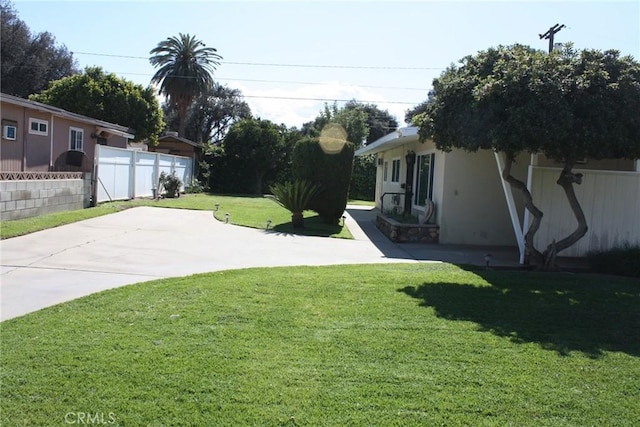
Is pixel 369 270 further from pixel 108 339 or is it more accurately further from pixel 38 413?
pixel 38 413

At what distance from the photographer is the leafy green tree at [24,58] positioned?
1217 inches

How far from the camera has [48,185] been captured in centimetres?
1309

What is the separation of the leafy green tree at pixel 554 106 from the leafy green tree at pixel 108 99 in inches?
951

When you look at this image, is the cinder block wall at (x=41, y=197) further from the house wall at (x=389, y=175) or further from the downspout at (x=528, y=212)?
the downspout at (x=528, y=212)

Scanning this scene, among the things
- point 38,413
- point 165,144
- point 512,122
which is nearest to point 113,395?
point 38,413

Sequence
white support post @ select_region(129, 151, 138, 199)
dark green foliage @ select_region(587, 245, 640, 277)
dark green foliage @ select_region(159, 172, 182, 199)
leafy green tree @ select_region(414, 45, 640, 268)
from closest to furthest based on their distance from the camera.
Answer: leafy green tree @ select_region(414, 45, 640, 268) < dark green foliage @ select_region(587, 245, 640, 277) < white support post @ select_region(129, 151, 138, 199) < dark green foliage @ select_region(159, 172, 182, 199)

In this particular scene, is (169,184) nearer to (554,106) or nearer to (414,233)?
(414,233)

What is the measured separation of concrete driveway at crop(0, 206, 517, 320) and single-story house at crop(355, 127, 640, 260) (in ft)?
3.47

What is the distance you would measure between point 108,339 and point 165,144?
30878mm

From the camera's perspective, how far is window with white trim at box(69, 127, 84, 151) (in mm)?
18672

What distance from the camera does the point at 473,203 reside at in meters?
12.6

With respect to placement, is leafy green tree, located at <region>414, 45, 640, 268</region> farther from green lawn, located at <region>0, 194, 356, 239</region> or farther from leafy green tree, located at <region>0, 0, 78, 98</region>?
leafy green tree, located at <region>0, 0, 78, 98</region>

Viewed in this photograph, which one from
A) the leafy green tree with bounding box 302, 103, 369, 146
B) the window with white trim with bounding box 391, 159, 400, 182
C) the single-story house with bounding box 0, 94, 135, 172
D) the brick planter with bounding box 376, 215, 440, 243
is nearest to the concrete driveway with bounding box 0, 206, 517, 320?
the brick planter with bounding box 376, 215, 440, 243
